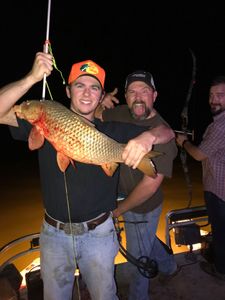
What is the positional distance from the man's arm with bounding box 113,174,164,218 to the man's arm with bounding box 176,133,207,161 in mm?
1265

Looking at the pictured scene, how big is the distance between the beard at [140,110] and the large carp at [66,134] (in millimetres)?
1520

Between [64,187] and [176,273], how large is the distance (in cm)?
252

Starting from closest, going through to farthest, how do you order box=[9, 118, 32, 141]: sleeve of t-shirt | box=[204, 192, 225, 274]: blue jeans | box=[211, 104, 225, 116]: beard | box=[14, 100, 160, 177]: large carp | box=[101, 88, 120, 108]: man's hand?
box=[14, 100, 160, 177]: large carp < box=[9, 118, 32, 141]: sleeve of t-shirt < box=[204, 192, 225, 274]: blue jeans < box=[101, 88, 120, 108]: man's hand < box=[211, 104, 225, 116]: beard

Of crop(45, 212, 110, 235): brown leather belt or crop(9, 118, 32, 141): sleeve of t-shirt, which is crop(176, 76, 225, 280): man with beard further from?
crop(9, 118, 32, 141): sleeve of t-shirt

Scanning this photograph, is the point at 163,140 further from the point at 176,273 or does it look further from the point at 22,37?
the point at 22,37

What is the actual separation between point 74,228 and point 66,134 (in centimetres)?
100

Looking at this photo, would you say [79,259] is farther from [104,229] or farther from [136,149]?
[136,149]

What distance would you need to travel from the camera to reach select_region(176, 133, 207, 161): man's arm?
467cm

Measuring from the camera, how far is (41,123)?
244cm

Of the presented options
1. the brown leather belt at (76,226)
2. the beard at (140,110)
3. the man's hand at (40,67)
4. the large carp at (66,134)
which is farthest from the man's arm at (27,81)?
the beard at (140,110)

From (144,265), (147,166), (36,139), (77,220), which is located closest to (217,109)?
(144,265)

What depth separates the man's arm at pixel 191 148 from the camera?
467cm

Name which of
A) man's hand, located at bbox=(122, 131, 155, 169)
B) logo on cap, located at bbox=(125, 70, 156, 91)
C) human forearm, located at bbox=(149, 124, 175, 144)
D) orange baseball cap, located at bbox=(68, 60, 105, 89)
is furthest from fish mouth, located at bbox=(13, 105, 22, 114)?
logo on cap, located at bbox=(125, 70, 156, 91)

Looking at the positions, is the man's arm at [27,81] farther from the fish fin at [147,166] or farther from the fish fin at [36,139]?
→ the fish fin at [147,166]
